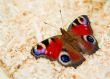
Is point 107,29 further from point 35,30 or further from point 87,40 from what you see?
point 35,30

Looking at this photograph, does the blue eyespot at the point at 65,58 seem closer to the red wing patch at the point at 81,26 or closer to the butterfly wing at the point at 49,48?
→ the butterfly wing at the point at 49,48

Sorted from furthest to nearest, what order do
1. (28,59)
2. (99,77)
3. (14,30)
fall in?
(14,30) < (28,59) < (99,77)

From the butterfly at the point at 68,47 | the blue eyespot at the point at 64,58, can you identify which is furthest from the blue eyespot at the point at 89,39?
the blue eyespot at the point at 64,58

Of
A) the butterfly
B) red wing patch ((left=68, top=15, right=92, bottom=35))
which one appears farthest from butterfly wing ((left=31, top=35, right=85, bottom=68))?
red wing patch ((left=68, top=15, right=92, bottom=35))

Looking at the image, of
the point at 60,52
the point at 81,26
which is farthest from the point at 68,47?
the point at 81,26

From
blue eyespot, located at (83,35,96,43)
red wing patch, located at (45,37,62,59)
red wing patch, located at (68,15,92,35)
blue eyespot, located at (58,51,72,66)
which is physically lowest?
blue eyespot, located at (58,51,72,66)

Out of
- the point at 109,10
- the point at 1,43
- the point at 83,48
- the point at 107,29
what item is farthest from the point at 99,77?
the point at 1,43

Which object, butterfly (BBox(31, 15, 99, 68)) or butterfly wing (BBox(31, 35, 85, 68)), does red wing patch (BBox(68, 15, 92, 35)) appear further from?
butterfly wing (BBox(31, 35, 85, 68))
